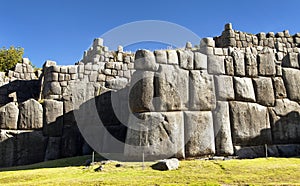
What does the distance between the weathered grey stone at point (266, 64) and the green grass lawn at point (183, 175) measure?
14.7ft

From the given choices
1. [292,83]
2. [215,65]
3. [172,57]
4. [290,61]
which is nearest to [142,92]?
[172,57]

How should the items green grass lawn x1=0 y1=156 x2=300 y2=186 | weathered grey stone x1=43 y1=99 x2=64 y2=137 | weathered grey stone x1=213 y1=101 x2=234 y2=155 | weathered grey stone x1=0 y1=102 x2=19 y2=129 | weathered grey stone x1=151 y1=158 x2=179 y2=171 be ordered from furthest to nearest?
1. weathered grey stone x1=43 y1=99 x2=64 y2=137
2. weathered grey stone x1=0 y1=102 x2=19 y2=129
3. weathered grey stone x1=213 y1=101 x2=234 y2=155
4. weathered grey stone x1=151 y1=158 x2=179 y2=171
5. green grass lawn x1=0 y1=156 x2=300 y2=186

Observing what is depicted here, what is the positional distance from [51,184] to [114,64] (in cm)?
1072

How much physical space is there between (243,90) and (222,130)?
215 cm

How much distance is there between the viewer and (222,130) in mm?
11484

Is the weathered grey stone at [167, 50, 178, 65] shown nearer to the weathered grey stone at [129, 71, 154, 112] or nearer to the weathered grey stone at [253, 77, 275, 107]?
the weathered grey stone at [129, 71, 154, 112]

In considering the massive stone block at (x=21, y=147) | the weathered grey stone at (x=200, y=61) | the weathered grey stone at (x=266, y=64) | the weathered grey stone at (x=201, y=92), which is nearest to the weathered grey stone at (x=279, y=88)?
the weathered grey stone at (x=266, y=64)

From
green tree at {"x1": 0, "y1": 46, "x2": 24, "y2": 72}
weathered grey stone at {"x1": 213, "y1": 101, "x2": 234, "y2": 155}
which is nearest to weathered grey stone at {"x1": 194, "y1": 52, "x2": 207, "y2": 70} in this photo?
weathered grey stone at {"x1": 213, "y1": 101, "x2": 234, "y2": 155}

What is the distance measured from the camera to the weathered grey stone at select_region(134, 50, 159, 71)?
11516mm

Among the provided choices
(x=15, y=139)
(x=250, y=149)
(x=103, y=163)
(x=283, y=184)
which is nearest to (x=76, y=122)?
(x=15, y=139)

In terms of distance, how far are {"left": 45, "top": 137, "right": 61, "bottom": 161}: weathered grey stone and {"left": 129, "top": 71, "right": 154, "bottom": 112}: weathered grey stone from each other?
17.9 ft

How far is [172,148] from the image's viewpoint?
10570 millimetres

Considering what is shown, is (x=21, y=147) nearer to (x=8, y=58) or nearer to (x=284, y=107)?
(x=284, y=107)

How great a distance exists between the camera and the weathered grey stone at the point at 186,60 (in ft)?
39.0
